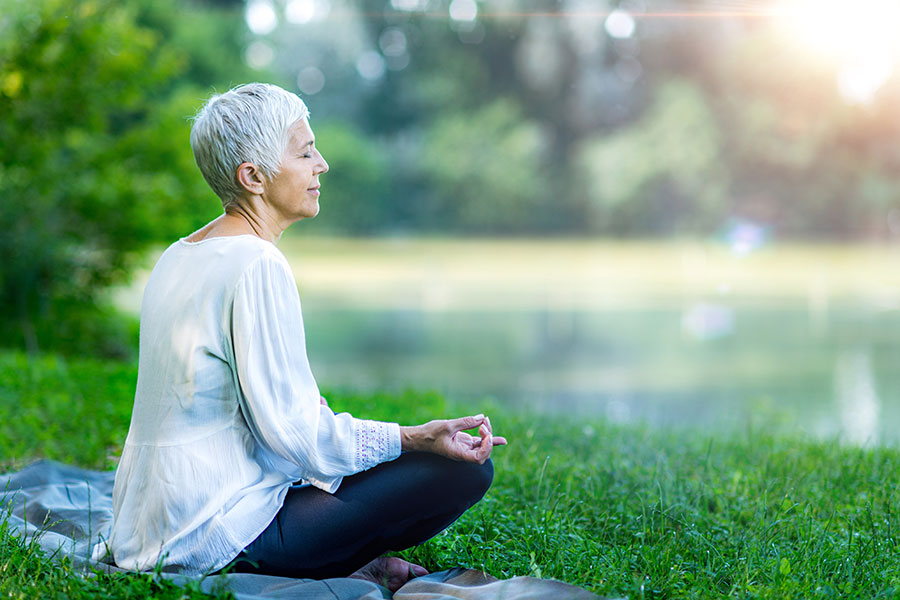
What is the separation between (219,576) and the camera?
78.4 inches

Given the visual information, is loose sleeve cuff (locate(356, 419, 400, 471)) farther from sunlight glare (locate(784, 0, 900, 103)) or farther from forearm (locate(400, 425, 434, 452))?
sunlight glare (locate(784, 0, 900, 103))

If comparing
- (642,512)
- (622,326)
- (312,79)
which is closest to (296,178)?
(642,512)

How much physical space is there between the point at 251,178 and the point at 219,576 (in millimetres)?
867

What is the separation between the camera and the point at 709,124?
100 ft

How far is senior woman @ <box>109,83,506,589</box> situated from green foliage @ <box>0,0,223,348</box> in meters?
6.02

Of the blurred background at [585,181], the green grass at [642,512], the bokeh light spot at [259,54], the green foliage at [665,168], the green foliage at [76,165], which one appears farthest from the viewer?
the green foliage at [665,168]

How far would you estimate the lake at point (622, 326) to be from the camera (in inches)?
464

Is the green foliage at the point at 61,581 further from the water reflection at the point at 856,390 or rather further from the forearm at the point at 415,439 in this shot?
the water reflection at the point at 856,390

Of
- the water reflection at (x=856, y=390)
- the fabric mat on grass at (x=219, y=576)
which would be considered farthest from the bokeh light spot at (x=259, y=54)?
the fabric mat on grass at (x=219, y=576)

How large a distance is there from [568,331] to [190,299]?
58.0ft

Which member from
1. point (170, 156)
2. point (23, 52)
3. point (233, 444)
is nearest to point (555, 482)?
point (233, 444)

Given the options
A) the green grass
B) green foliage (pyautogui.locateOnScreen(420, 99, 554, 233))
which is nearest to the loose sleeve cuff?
the green grass

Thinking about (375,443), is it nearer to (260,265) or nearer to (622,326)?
(260,265)

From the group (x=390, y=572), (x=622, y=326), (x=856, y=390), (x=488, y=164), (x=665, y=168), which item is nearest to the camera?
(x=390, y=572)
